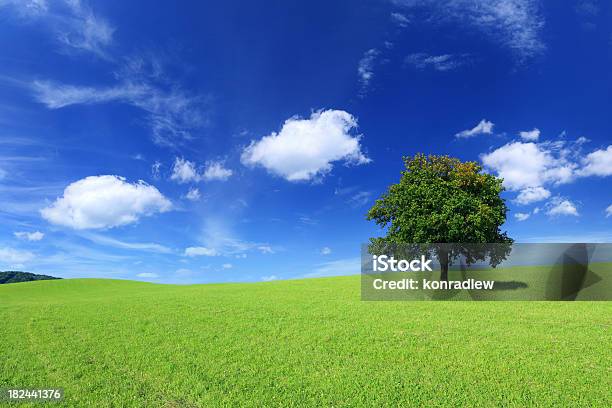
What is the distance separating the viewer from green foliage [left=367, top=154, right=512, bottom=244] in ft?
114

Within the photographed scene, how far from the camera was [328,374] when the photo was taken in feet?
41.7

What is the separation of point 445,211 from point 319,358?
23934mm

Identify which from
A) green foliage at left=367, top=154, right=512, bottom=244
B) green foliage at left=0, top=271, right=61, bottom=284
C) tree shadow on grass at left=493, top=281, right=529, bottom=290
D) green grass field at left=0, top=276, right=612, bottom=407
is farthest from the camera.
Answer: green foliage at left=0, top=271, right=61, bottom=284

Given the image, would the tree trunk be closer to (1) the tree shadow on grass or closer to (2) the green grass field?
(1) the tree shadow on grass

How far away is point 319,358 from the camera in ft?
47.2

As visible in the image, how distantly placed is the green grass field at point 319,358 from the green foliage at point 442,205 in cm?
1052

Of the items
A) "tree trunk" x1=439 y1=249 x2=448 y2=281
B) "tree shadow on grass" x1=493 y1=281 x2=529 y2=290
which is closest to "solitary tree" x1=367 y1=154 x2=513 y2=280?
"tree trunk" x1=439 y1=249 x2=448 y2=281

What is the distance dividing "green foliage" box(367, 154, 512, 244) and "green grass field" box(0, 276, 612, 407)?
10.5 m

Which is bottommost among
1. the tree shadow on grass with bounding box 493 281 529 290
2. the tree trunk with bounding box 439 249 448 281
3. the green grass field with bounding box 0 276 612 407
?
the green grass field with bounding box 0 276 612 407

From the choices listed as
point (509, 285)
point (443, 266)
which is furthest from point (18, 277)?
point (509, 285)

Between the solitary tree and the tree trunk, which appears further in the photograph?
the tree trunk

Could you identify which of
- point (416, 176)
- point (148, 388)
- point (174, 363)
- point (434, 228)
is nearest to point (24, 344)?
point (174, 363)

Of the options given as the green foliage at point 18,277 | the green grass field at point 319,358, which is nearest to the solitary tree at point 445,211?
the green grass field at point 319,358

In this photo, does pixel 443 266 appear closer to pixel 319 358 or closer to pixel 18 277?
pixel 319 358
